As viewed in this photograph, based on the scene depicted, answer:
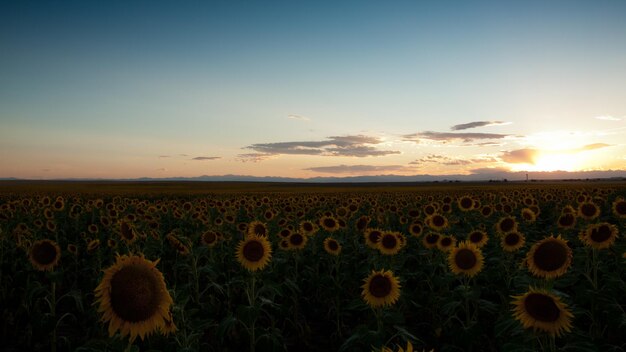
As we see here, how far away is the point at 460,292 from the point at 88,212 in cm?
1615

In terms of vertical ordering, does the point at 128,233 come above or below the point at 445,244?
above

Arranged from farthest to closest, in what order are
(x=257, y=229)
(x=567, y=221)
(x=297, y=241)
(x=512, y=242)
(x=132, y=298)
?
(x=567, y=221) < (x=257, y=229) < (x=297, y=241) < (x=512, y=242) < (x=132, y=298)

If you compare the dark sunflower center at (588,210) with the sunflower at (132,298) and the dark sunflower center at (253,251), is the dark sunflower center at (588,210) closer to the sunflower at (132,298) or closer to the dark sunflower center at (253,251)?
the dark sunflower center at (253,251)

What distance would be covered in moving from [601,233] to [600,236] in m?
0.07

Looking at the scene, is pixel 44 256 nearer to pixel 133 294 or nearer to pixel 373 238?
pixel 133 294

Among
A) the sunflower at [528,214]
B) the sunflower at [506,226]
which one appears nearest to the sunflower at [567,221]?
the sunflower at [528,214]

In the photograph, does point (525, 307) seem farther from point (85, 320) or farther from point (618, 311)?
point (85, 320)

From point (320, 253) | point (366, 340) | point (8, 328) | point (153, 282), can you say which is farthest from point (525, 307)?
point (8, 328)

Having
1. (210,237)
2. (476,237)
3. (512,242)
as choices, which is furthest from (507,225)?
(210,237)

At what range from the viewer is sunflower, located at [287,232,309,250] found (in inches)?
386

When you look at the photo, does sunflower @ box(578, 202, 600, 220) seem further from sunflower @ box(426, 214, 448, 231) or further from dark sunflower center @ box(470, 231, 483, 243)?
dark sunflower center @ box(470, 231, 483, 243)

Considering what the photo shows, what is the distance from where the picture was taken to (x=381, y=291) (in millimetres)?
6117

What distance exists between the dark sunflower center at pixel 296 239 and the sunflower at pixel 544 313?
18.6ft

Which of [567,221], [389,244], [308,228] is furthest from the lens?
[567,221]
